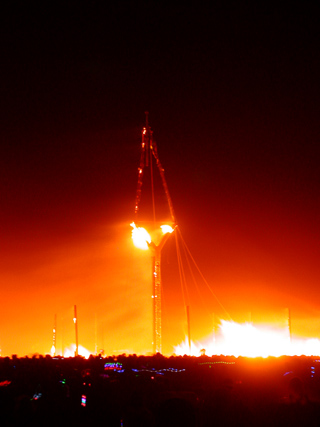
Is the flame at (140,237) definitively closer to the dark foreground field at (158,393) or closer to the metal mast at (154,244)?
the metal mast at (154,244)

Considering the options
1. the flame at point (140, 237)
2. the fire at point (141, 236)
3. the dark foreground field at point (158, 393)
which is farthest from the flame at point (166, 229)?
the dark foreground field at point (158, 393)

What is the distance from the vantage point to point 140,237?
67062 millimetres

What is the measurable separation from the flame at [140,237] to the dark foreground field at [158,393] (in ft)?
131

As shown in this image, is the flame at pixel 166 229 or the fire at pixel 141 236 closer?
the fire at pixel 141 236

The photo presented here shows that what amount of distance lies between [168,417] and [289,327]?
44.7 meters

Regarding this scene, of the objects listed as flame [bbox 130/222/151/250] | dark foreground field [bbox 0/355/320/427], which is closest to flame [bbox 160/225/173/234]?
flame [bbox 130/222/151/250]

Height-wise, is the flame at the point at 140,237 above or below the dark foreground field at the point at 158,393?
above

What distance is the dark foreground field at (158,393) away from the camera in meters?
9.89

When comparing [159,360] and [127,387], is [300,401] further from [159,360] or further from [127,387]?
[159,360]

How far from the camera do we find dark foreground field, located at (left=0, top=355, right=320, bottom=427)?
989cm

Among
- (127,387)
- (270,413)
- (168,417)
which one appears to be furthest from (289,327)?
(168,417)

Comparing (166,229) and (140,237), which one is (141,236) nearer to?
(140,237)

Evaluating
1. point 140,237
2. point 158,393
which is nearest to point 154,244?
point 140,237

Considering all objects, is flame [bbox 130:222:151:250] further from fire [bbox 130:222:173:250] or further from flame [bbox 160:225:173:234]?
flame [bbox 160:225:173:234]
